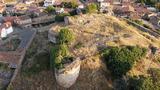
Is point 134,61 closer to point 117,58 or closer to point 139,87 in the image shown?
point 117,58

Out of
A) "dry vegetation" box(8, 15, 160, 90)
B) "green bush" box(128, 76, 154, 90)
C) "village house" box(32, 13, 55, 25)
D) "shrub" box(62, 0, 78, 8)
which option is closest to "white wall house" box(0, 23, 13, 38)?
"village house" box(32, 13, 55, 25)

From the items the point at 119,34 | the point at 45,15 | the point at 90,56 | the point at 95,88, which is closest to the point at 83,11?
the point at 45,15

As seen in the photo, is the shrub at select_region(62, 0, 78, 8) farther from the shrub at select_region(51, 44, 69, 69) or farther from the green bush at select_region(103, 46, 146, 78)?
the green bush at select_region(103, 46, 146, 78)

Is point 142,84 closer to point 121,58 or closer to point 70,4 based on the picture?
point 121,58

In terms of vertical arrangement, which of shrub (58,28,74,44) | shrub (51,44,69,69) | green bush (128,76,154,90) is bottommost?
green bush (128,76,154,90)

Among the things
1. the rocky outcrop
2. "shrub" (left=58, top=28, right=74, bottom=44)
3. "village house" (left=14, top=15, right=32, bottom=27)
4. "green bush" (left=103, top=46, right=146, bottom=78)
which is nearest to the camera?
the rocky outcrop

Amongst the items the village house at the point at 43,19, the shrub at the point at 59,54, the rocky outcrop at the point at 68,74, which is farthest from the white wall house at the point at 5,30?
the rocky outcrop at the point at 68,74

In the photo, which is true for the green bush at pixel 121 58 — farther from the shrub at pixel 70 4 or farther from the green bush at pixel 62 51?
the shrub at pixel 70 4
